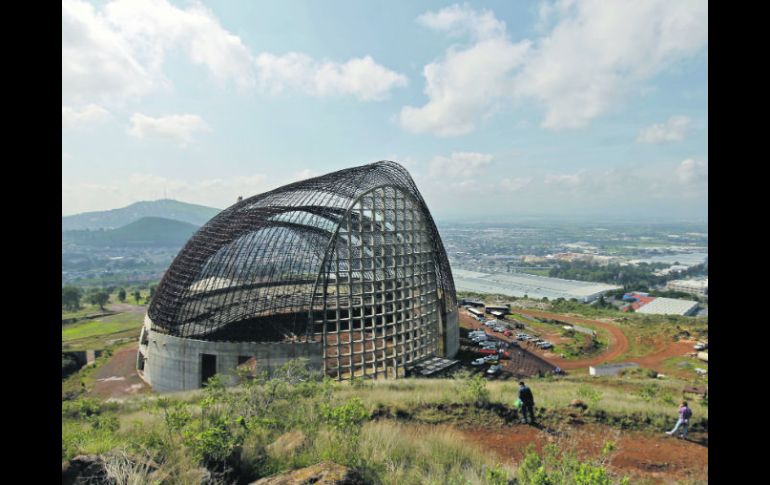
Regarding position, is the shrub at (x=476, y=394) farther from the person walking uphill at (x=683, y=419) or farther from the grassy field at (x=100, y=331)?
the grassy field at (x=100, y=331)

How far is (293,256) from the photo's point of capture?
3694 centimetres

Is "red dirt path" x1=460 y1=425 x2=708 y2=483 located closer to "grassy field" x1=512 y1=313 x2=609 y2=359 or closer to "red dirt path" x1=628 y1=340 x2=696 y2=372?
"grassy field" x1=512 y1=313 x2=609 y2=359

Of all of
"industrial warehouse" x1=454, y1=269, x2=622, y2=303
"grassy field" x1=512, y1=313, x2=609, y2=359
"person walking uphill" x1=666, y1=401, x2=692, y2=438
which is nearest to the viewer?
"person walking uphill" x1=666, y1=401, x2=692, y2=438

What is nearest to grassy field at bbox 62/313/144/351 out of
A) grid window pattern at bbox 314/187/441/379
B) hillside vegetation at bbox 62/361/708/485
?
grid window pattern at bbox 314/187/441/379

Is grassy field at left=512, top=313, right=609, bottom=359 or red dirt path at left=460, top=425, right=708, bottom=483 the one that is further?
grassy field at left=512, top=313, right=609, bottom=359

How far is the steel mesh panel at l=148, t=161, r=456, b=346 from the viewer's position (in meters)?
32.1

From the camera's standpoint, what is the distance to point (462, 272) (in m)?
190

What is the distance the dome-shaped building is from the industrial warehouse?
89553 mm

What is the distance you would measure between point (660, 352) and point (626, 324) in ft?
50.9

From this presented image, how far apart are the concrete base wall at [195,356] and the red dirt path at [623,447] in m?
16.6

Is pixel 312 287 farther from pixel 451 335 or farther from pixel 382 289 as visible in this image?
pixel 451 335

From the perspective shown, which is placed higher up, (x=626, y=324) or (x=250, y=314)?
(x=250, y=314)
